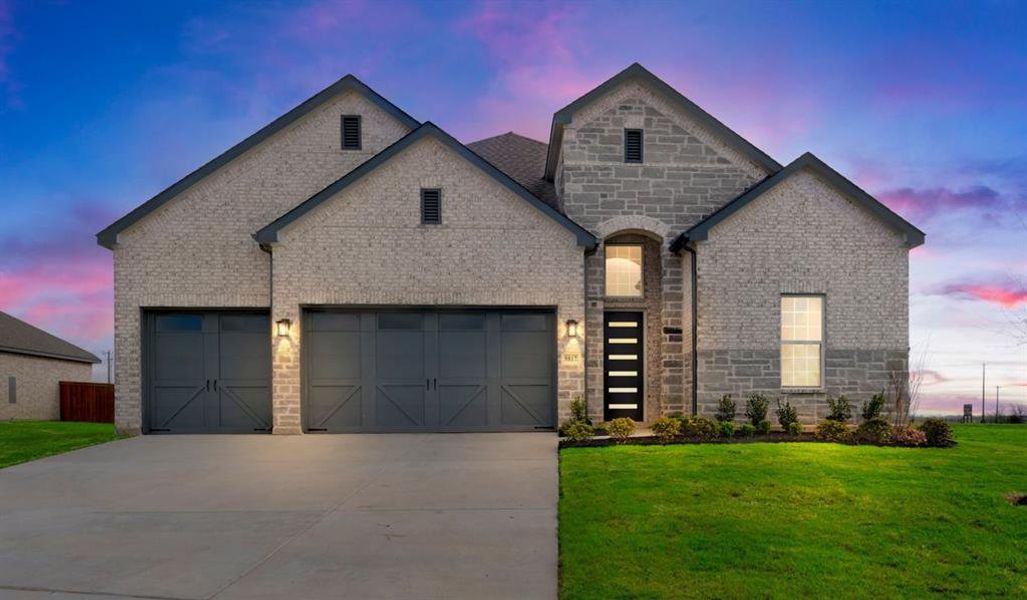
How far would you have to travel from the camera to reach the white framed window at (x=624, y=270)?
16109 mm

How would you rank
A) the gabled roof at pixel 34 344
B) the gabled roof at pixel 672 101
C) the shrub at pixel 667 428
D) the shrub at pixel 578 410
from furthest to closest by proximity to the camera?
the gabled roof at pixel 34 344, the gabled roof at pixel 672 101, the shrub at pixel 578 410, the shrub at pixel 667 428

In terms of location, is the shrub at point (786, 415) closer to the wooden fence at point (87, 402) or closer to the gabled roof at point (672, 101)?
the gabled roof at point (672, 101)

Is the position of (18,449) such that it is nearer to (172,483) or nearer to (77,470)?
(77,470)

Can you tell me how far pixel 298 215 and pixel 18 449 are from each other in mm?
7653

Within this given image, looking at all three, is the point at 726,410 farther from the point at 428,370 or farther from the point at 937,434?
the point at 428,370

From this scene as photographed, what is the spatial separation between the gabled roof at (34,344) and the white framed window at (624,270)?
26155mm

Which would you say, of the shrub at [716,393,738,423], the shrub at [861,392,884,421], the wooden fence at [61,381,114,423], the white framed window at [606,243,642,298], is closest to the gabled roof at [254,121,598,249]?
the white framed window at [606,243,642,298]

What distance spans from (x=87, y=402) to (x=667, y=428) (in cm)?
2659

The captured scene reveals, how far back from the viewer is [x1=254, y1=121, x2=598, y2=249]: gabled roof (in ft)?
46.4

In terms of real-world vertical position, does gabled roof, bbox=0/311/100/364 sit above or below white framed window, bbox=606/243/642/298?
below

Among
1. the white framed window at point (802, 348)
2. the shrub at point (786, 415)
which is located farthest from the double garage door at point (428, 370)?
the white framed window at point (802, 348)

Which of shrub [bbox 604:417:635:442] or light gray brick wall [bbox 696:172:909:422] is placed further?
light gray brick wall [bbox 696:172:909:422]

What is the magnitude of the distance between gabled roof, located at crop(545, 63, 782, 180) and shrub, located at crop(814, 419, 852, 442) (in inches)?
245

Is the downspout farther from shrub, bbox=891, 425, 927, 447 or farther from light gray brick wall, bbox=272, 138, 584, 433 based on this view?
shrub, bbox=891, 425, 927, 447
